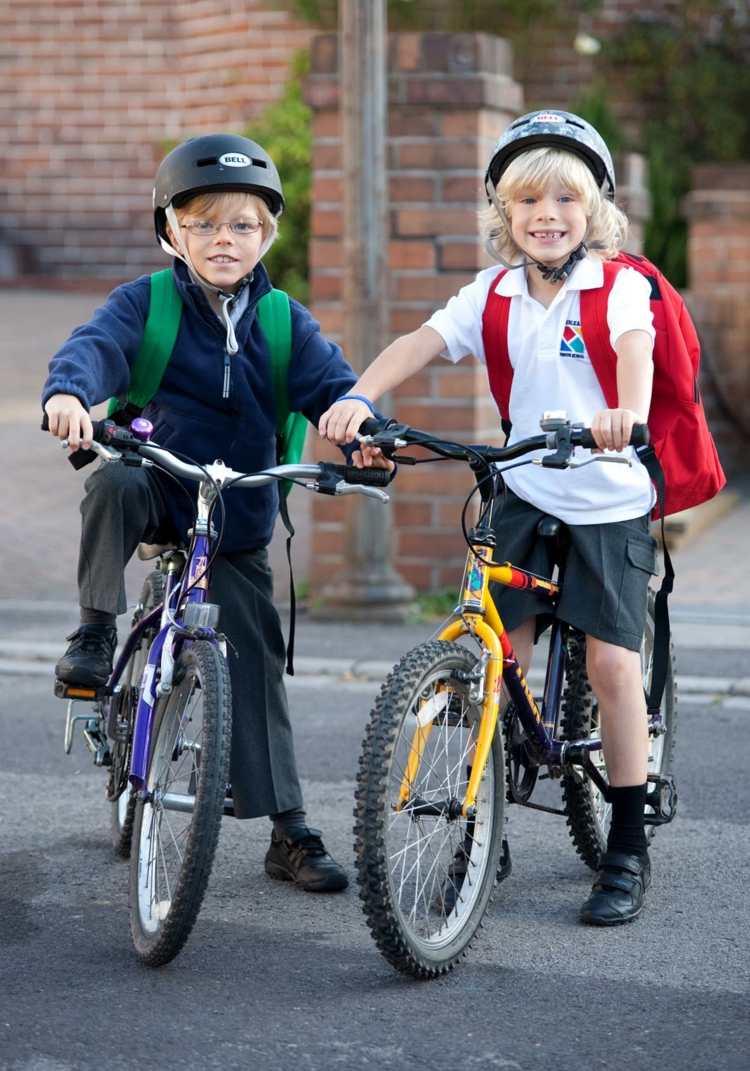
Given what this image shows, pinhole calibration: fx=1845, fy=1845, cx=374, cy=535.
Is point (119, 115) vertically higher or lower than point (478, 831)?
higher

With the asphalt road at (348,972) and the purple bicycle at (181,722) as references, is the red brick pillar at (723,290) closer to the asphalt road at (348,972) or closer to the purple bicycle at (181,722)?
the asphalt road at (348,972)

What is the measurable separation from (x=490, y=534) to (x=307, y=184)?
10120 millimetres

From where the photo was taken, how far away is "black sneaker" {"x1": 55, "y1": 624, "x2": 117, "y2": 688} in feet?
13.8

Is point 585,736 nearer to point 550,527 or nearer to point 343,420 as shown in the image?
point 550,527

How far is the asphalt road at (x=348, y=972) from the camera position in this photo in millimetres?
3531

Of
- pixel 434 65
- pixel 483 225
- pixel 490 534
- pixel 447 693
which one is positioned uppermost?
pixel 434 65

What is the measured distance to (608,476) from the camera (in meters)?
4.24

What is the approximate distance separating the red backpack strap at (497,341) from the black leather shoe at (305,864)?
3.88ft

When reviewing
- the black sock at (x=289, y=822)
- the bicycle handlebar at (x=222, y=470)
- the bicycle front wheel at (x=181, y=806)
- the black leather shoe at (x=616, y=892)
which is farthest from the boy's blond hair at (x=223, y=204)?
the black leather shoe at (x=616, y=892)

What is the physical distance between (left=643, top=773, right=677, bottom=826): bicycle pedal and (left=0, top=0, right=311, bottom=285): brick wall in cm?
1487

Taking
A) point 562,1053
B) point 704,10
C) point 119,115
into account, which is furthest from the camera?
point 119,115

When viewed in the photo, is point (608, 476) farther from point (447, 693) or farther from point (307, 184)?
point (307, 184)

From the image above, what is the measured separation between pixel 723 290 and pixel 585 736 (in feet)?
31.1

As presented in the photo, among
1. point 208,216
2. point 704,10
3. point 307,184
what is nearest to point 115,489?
point 208,216
